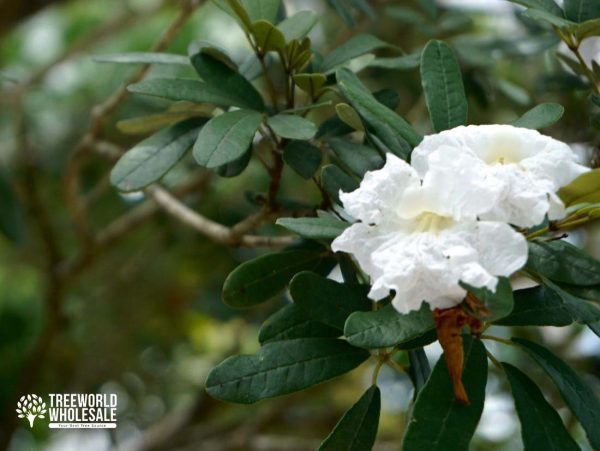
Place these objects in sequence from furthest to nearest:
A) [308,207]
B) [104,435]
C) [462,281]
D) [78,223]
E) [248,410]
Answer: [248,410] < [104,435] < [78,223] < [308,207] < [462,281]

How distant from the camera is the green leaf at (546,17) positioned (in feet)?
2.72

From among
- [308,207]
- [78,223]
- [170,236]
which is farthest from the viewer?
[170,236]

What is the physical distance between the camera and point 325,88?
97cm

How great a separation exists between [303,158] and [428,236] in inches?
12.2

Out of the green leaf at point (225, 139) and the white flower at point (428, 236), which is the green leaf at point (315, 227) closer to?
the white flower at point (428, 236)

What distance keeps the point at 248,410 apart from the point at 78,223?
46.9 inches

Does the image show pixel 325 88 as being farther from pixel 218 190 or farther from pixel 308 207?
pixel 218 190

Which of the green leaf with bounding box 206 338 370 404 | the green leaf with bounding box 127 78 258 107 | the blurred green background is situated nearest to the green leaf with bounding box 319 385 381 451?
the green leaf with bounding box 206 338 370 404

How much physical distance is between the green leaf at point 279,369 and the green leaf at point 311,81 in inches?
11.9

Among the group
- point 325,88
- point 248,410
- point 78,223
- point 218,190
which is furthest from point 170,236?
point 325,88

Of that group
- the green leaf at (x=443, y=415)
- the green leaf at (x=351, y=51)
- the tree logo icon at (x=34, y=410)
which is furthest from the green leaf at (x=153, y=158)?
the tree logo icon at (x=34, y=410)

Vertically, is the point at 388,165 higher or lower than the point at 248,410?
higher

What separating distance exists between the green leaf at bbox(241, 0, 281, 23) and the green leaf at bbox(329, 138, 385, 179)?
19cm

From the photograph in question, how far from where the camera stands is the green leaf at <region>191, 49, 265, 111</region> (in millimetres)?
965
